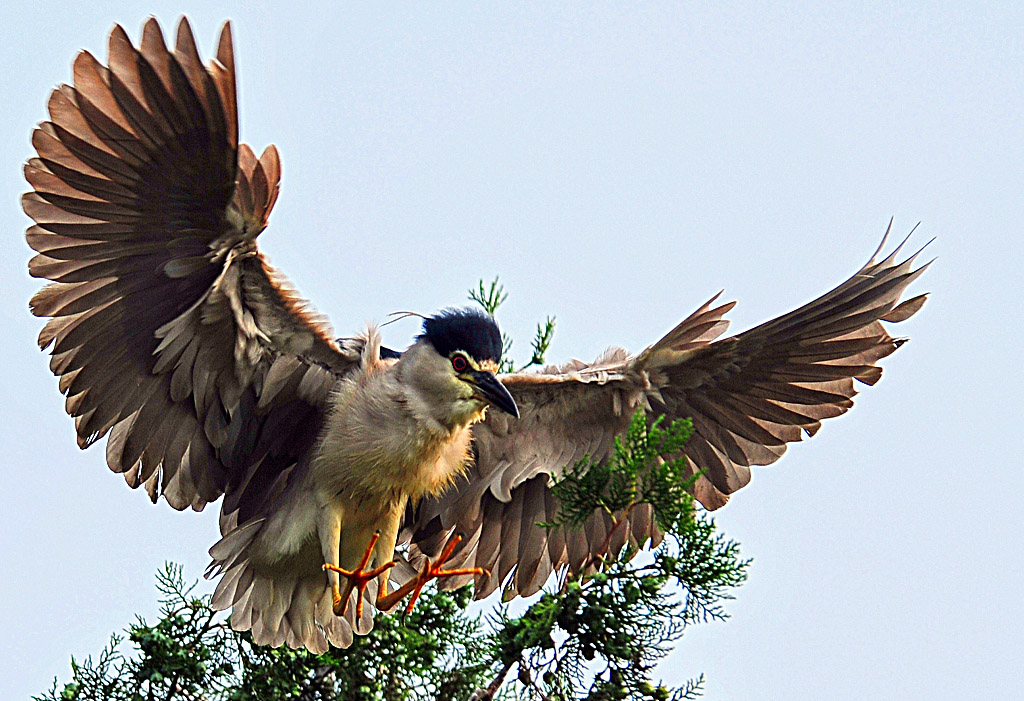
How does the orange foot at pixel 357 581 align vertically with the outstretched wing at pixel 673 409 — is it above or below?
below

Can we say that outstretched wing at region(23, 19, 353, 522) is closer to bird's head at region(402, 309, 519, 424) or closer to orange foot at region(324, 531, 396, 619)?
bird's head at region(402, 309, 519, 424)

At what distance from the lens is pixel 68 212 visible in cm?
348

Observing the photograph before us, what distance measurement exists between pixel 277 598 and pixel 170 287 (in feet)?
3.66

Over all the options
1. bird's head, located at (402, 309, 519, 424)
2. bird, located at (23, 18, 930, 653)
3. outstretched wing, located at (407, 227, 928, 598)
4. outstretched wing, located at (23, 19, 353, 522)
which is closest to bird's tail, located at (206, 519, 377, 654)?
bird, located at (23, 18, 930, 653)

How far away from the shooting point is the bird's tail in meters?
3.90

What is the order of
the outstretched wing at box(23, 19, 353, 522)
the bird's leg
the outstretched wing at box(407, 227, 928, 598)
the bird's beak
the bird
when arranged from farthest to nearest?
the outstretched wing at box(407, 227, 928, 598) < the bird's beak < the bird's leg < the bird < the outstretched wing at box(23, 19, 353, 522)

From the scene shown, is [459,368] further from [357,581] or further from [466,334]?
[357,581]

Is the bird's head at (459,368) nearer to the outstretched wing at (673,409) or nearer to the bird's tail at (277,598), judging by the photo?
the outstretched wing at (673,409)

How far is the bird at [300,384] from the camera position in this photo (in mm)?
3381

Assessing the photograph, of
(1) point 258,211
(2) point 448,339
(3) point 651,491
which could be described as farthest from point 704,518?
(1) point 258,211

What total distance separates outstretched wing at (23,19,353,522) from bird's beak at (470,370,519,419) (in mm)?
448

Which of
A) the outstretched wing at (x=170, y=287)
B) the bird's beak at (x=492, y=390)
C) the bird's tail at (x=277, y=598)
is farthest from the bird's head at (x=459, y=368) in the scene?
the bird's tail at (x=277, y=598)

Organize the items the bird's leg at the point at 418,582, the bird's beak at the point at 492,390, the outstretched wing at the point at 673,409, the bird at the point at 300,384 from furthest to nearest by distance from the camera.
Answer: the outstretched wing at the point at 673,409 → the bird's beak at the point at 492,390 → the bird's leg at the point at 418,582 → the bird at the point at 300,384

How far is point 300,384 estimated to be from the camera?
3967mm
